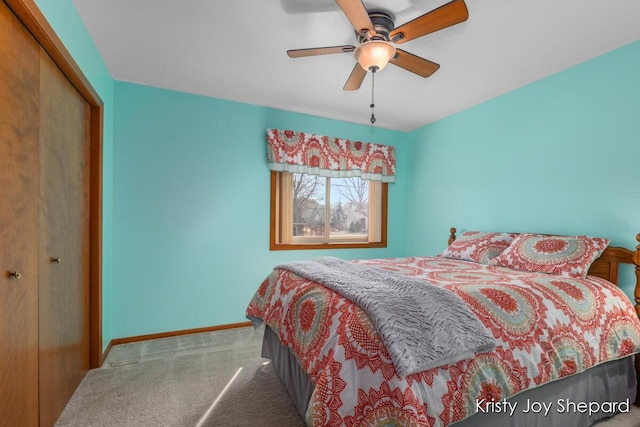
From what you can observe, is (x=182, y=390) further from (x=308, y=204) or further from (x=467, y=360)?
(x=308, y=204)

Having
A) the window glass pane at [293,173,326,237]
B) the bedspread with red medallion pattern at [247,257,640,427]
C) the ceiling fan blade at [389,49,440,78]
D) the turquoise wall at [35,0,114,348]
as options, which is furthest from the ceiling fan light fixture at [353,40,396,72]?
the window glass pane at [293,173,326,237]

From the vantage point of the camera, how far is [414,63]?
6.54ft

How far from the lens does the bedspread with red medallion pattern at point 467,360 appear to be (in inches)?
44.2

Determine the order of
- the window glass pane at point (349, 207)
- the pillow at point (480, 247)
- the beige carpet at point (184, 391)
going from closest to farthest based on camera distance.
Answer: the beige carpet at point (184, 391)
the pillow at point (480, 247)
the window glass pane at point (349, 207)

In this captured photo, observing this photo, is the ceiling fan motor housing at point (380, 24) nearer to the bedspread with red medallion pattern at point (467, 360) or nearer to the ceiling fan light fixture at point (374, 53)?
the ceiling fan light fixture at point (374, 53)

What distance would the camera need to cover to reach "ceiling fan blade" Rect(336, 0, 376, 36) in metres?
1.46

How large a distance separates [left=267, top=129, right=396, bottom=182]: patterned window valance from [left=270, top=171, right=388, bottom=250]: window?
0.14 metres

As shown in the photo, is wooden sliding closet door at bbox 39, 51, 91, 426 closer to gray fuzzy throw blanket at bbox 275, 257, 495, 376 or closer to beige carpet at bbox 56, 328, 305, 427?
beige carpet at bbox 56, 328, 305, 427

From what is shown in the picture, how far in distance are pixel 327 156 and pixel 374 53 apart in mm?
1875

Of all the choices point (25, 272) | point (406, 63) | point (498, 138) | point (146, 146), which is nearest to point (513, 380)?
point (406, 63)

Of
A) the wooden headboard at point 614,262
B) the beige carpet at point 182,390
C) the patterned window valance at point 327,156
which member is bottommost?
the beige carpet at point 182,390

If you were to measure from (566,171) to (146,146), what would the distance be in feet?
11.8

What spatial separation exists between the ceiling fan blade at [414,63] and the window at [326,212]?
5.92 ft

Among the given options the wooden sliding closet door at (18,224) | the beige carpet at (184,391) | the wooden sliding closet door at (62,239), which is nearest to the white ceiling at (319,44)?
the wooden sliding closet door at (62,239)
